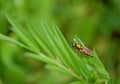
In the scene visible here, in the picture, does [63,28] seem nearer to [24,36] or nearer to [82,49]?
[24,36]

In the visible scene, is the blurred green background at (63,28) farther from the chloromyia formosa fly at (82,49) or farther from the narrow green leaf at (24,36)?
the chloromyia formosa fly at (82,49)

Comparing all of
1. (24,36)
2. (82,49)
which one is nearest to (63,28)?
(24,36)

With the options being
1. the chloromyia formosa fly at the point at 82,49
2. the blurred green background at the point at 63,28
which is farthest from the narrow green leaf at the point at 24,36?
the blurred green background at the point at 63,28

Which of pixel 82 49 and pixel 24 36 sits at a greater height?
pixel 24 36

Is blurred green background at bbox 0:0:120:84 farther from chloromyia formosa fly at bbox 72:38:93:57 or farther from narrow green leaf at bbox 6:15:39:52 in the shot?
chloromyia formosa fly at bbox 72:38:93:57

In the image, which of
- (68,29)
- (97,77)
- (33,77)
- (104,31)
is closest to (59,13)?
(68,29)

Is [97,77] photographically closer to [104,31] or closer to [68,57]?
[68,57]

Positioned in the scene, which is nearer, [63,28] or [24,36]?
[24,36]

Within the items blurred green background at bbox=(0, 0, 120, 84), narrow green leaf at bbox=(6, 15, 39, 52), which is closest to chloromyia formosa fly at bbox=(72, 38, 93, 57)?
narrow green leaf at bbox=(6, 15, 39, 52)
